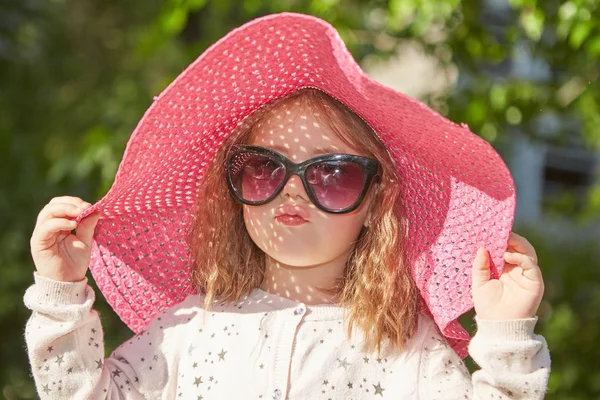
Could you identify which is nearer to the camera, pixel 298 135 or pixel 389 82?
pixel 298 135

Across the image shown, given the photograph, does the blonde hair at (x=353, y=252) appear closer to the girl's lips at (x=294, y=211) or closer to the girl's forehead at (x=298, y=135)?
the girl's forehead at (x=298, y=135)

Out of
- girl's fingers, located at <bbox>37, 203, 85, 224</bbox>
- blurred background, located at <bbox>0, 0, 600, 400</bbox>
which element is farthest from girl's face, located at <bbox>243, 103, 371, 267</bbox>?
blurred background, located at <bbox>0, 0, 600, 400</bbox>

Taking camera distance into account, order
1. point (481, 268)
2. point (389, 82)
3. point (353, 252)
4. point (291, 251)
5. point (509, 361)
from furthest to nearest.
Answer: point (389, 82)
point (353, 252)
point (291, 251)
point (481, 268)
point (509, 361)

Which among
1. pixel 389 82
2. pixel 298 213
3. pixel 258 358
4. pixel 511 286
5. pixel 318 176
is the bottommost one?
pixel 389 82

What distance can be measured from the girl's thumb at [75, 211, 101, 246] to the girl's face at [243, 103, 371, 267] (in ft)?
1.30

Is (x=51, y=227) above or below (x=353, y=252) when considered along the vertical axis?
above

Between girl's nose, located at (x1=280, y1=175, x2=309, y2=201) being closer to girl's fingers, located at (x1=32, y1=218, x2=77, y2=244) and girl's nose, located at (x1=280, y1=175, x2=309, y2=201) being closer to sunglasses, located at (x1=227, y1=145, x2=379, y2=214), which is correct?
sunglasses, located at (x1=227, y1=145, x2=379, y2=214)

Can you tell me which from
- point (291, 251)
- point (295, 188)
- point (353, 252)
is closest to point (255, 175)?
point (295, 188)

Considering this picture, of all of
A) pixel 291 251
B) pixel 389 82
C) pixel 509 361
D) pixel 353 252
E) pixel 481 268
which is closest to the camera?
pixel 509 361

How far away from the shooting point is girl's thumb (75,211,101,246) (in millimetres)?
2066

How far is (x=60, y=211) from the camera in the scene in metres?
1.98

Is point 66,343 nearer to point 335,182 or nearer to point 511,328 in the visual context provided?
point 335,182

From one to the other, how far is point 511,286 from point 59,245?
1.09 metres

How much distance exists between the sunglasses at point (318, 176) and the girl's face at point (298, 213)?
4cm
